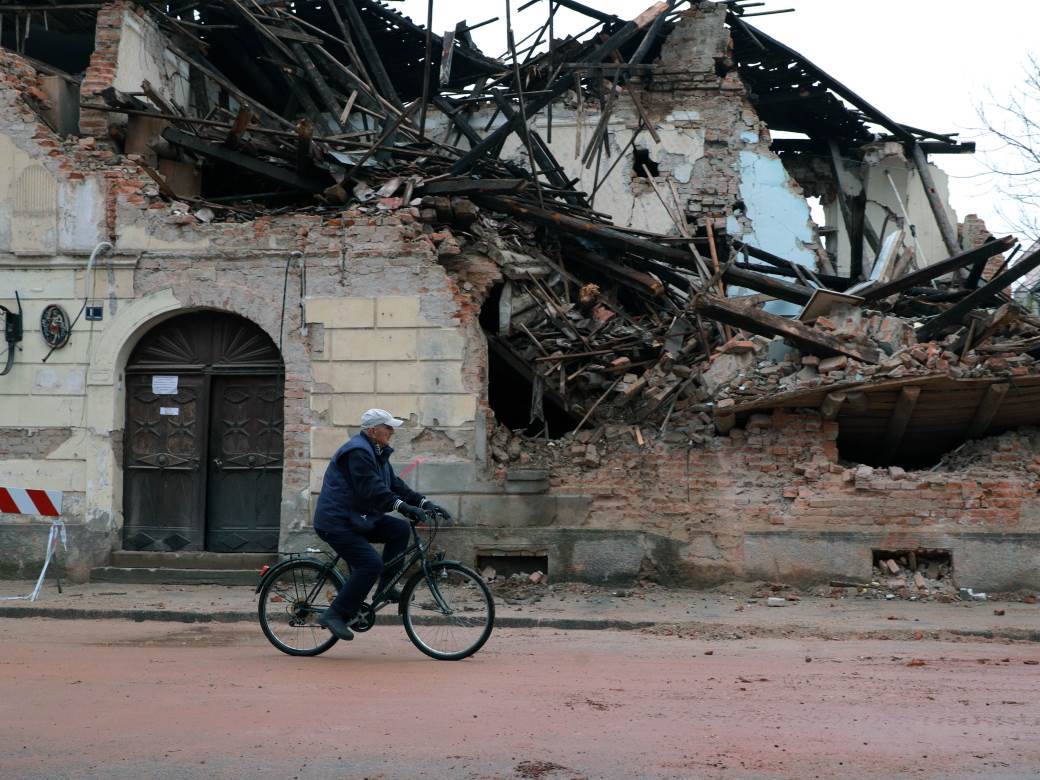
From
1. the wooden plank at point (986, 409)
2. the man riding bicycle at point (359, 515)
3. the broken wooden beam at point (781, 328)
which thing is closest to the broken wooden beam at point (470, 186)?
the broken wooden beam at point (781, 328)

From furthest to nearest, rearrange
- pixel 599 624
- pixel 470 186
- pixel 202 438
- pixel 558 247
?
pixel 558 247 < pixel 202 438 < pixel 470 186 < pixel 599 624

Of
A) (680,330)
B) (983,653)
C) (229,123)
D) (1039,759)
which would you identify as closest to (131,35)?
(229,123)

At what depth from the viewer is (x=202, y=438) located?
42.7 ft

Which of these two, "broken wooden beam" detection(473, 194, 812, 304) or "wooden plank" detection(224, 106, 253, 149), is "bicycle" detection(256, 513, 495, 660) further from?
"wooden plank" detection(224, 106, 253, 149)

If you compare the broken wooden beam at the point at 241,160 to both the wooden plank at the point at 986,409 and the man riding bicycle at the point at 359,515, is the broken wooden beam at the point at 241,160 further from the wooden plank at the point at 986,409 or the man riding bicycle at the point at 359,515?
the wooden plank at the point at 986,409

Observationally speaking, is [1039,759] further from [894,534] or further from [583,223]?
[583,223]

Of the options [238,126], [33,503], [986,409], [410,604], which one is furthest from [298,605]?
[986,409]

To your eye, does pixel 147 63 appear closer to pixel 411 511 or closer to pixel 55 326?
pixel 55 326

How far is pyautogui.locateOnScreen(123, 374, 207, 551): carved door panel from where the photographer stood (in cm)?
1303

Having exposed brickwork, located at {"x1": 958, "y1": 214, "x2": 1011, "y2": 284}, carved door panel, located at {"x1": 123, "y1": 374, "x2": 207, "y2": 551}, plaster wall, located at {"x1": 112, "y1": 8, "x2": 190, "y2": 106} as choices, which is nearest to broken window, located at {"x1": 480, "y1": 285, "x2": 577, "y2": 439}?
carved door panel, located at {"x1": 123, "y1": 374, "x2": 207, "y2": 551}

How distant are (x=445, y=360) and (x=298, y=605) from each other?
4.52m

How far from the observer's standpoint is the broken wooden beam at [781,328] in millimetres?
11359

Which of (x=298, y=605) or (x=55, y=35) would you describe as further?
(x=55, y=35)

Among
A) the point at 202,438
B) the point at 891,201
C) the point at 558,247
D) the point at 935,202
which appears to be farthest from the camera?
the point at 891,201
